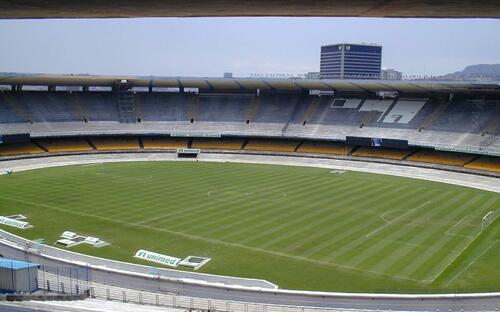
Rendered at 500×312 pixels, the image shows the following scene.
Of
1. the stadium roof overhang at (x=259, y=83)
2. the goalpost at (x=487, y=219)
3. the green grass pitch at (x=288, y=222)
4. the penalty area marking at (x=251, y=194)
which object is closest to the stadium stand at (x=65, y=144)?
the stadium roof overhang at (x=259, y=83)

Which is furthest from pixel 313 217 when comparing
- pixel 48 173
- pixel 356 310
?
pixel 48 173

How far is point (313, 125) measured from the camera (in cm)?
7500

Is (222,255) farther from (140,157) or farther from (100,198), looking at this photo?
(140,157)

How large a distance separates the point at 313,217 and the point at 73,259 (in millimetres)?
17530

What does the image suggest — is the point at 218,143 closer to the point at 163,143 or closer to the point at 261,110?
the point at 163,143

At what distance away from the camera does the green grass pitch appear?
2664 cm

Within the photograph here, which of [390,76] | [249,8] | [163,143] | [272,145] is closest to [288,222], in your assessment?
[249,8]

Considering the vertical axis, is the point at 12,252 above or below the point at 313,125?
below

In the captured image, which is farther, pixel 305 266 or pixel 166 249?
pixel 166 249

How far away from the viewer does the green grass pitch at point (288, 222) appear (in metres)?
26.6

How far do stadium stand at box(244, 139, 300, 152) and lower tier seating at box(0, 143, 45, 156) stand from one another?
2904 cm

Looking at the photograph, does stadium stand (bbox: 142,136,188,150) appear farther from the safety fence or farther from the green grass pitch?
the safety fence

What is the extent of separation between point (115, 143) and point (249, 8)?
67.0 m

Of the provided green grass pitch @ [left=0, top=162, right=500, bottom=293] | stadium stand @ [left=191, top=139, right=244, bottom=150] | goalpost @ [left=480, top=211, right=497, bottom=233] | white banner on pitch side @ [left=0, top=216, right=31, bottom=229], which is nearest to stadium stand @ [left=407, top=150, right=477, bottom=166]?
green grass pitch @ [left=0, top=162, right=500, bottom=293]
